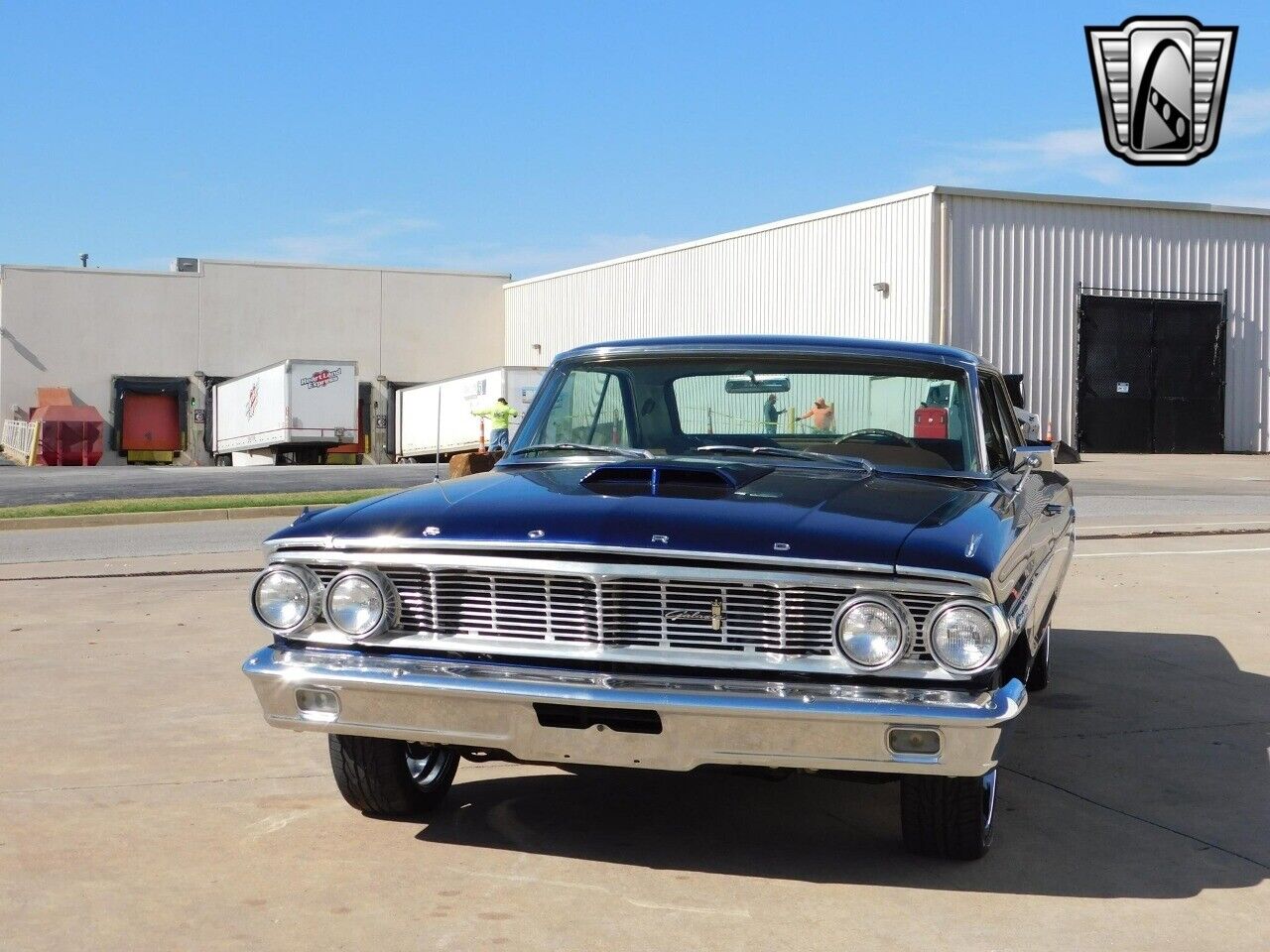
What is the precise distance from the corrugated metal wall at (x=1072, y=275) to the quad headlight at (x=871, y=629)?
30944 millimetres

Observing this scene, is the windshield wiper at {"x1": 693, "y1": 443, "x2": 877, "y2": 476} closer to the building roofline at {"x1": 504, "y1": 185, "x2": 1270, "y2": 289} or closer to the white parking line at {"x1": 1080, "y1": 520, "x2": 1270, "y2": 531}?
the white parking line at {"x1": 1080, "y1": 520, "x2": 1270, "y2": 531}

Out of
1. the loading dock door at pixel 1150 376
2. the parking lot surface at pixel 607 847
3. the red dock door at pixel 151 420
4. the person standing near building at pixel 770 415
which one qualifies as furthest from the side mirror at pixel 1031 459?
the red dock door at pixel 151 420

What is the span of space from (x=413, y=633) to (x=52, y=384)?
50748 mm

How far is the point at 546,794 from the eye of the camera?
5055 mm

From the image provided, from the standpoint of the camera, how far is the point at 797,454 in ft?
16.6

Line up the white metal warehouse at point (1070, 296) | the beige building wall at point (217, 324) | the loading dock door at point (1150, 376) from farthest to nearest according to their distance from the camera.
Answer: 1. the beige building wall at point (217, 324)
2. the loading dock door at point (1150, 376)
3. the white metal warehouse at point (1070, 296)

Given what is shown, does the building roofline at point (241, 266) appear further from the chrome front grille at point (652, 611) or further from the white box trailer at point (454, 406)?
the chrome front grille at point (652, 611)

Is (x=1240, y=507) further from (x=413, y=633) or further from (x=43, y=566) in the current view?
(x=413, y=633)

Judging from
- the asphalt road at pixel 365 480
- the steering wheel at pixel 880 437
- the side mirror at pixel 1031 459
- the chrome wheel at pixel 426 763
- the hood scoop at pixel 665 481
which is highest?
the steering wheel at pixel 880 437

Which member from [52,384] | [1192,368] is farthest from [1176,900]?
[52,384]

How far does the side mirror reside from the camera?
17.6 feet

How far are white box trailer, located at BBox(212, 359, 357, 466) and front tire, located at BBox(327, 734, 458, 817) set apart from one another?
3820 centimetres

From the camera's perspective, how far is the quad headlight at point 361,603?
4.14 meters

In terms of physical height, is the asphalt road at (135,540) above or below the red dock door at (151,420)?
below
